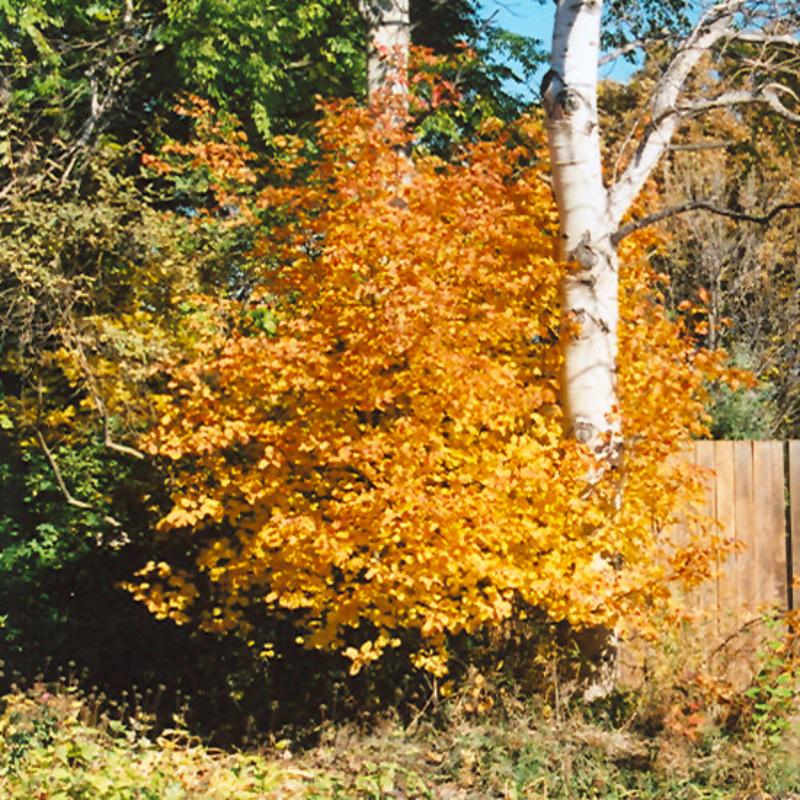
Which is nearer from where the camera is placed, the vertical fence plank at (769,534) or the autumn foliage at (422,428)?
the autumn foliage at (422,428)

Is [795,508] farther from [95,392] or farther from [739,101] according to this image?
[95,392]

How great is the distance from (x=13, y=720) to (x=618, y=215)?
5.06m

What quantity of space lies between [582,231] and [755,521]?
9.37ft

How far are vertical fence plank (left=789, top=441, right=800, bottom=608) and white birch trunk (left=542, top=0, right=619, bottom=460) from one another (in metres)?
2.23

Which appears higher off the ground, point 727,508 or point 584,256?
point 584,256

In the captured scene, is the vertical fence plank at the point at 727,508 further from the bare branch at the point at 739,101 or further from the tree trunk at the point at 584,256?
the bare branch at the point at 739,101

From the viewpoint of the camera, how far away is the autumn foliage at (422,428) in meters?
5.45

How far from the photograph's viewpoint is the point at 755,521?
25.9ft

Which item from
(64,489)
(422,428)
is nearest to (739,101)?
(422,428)

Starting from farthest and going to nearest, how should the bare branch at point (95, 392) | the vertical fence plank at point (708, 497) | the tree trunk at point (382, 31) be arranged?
1. the tree trunk at point (382, 31)
2. the vertical fence plank at point (708, 497)
3. the bare branch at point (95, 392)

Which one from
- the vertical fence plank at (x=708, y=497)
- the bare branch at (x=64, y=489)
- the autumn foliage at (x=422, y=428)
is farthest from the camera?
the bare branch at (x=64, y=489)

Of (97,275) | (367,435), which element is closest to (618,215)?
(367,435)

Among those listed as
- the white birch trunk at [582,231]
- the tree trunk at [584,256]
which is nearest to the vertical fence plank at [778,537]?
the tree trunk at [584,256]

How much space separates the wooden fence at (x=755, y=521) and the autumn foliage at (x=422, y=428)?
1.30m
